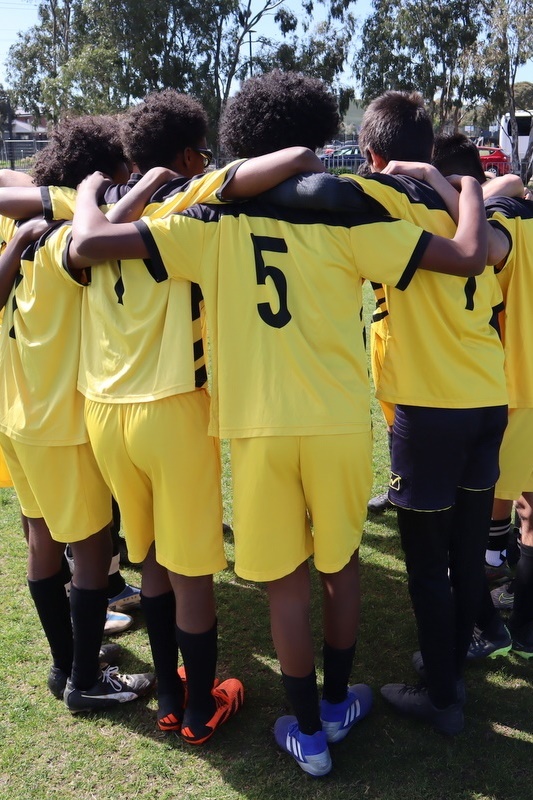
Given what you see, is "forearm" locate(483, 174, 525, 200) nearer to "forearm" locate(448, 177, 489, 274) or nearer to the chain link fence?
"forearm" locate(448, 177, 489, 274)

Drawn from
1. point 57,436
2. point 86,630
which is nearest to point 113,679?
point 86,630

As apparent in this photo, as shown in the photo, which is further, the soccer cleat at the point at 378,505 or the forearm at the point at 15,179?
the soccer cleat at the point at 378,505

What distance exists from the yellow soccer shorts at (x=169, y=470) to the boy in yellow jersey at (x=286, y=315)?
0.14 metres

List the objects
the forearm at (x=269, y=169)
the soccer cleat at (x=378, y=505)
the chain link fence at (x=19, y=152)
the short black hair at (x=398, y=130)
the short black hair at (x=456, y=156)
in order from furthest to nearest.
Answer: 1. the chain link fence at (x=19, y=152)
2. the soccer cleat at (x=378, y=505)
3. the short black hair at (x=456, y=156)
4. the short black hair at (x=398, y=130)
5. the forearm at (x=269, y=169)

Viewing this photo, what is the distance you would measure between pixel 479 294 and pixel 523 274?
42cm

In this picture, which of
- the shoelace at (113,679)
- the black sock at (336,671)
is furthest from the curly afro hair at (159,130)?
the shoelace at (113,679)

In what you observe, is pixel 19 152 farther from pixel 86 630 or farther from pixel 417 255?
pixel 417 255

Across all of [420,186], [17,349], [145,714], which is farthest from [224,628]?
[420,186]

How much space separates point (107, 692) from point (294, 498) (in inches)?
51.5

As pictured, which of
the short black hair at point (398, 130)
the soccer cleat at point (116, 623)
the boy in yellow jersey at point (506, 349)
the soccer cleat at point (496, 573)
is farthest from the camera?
the soccer cleat at point (496, 573)

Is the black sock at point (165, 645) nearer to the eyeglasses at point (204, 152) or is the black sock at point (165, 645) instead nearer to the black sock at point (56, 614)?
the black sock at point (56, 614)

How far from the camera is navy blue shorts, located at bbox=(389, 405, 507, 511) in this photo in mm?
2543

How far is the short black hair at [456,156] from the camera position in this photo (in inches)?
125

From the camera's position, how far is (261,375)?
2340mm
